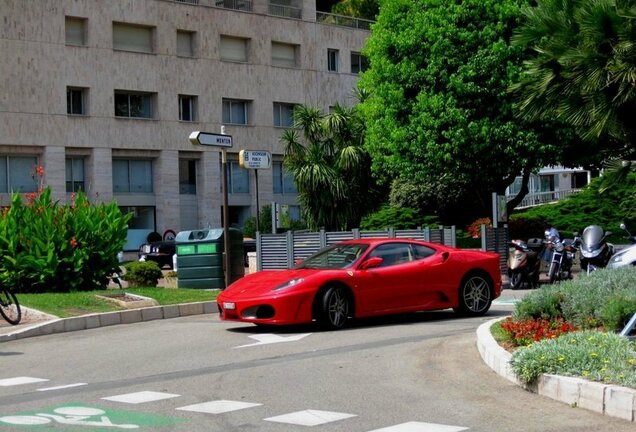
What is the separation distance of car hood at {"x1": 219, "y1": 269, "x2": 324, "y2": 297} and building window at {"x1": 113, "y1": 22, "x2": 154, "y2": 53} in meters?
38.5

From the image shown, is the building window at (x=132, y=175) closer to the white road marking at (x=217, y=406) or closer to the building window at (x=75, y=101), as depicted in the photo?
the building window at (x=75, y=101)

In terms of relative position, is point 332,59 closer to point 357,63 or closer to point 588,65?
point 357,63

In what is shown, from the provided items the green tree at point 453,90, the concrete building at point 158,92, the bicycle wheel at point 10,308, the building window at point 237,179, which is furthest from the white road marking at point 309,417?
the building window at point 237,179

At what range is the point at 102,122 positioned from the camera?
51562 millimetres

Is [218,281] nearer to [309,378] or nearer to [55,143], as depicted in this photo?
[309,378]

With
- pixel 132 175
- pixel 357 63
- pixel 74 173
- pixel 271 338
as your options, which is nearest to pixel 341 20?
pixel 357 63

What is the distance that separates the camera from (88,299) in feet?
62.1

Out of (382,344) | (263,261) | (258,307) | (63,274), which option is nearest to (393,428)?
(382,344)

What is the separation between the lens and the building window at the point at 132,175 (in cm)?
5309

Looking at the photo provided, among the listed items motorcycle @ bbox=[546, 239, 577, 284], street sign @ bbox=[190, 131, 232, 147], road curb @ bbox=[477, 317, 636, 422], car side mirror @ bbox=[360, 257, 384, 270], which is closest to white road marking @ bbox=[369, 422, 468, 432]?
road curb @ bbox=[477, 317, 636, 422]

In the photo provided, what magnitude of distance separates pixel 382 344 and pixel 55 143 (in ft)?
130

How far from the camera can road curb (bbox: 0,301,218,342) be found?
16031 millimetres

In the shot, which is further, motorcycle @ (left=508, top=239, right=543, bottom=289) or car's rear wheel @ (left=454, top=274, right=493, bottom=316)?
motorcycle @ (left=508, top=239, right=543, bottom=289)

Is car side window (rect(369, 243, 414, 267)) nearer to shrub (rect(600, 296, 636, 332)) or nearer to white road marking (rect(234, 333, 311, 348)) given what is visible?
white road marking (rect(234, 333, 311, 348))
